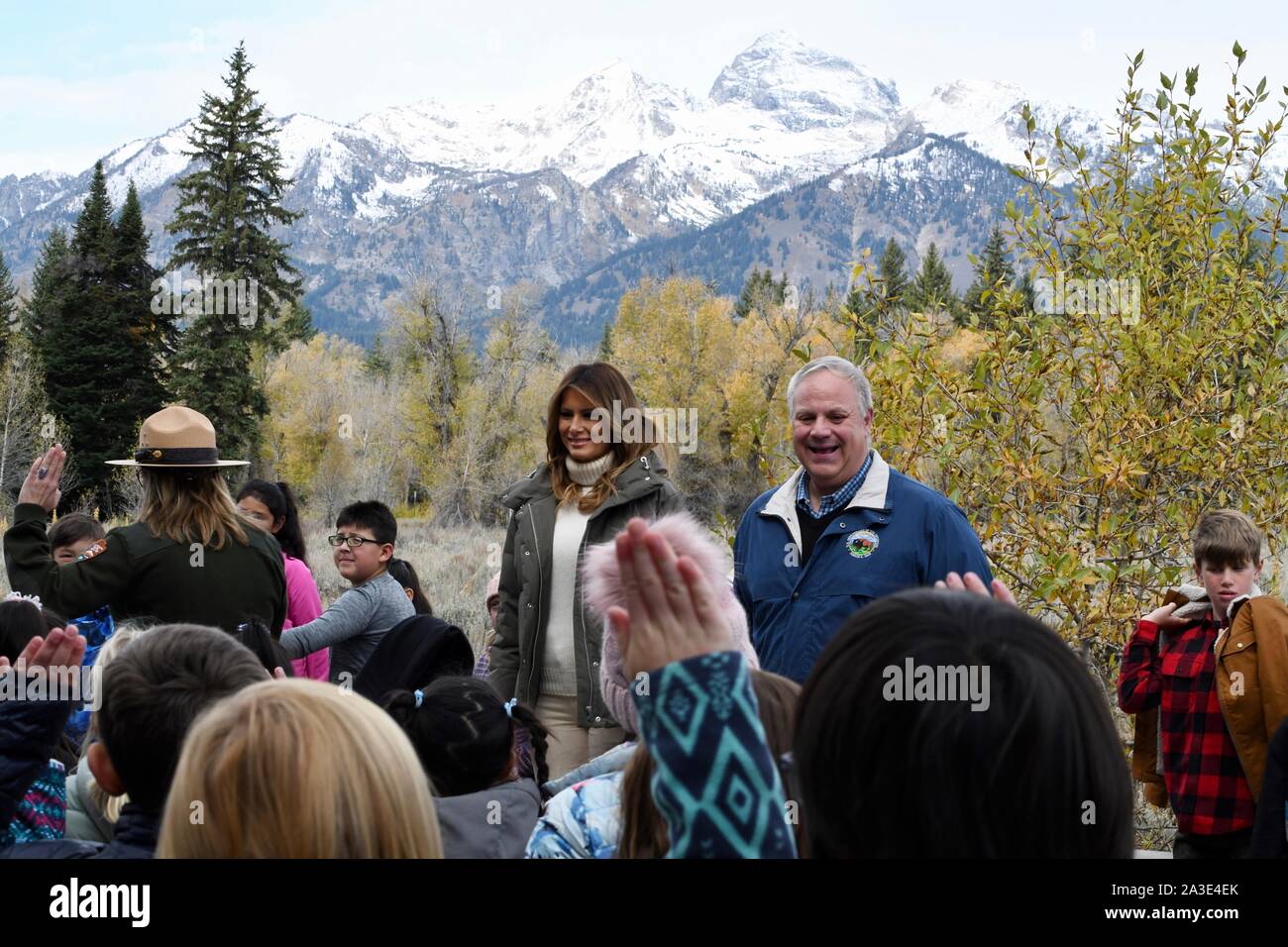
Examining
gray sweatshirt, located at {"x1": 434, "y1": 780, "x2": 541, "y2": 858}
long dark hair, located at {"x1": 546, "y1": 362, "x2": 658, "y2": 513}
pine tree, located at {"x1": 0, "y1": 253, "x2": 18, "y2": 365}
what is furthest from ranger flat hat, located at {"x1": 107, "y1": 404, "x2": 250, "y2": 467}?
pine tree, located at {"x1": 0, "y1": 253, "x2": 18, "y2": 365}

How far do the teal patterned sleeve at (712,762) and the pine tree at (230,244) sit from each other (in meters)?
32.8

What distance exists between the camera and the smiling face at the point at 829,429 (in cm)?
385

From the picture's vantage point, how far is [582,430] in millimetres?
4402

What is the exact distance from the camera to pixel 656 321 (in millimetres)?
39781

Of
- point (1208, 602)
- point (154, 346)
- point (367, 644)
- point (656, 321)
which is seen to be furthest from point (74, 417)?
point (1208, 602)

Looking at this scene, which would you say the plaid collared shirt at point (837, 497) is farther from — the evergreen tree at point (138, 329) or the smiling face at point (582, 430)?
the evergreen tree at point (138, 329)

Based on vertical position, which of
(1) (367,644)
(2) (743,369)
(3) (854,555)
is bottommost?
(1) (367,644)

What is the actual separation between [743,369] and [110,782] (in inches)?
1305

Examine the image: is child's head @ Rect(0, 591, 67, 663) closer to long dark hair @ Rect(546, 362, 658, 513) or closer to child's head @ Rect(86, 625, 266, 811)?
child's head @ Rect(86, 625, 266, 811)

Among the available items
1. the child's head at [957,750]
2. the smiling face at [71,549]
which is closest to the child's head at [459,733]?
the child's head at [957,750]

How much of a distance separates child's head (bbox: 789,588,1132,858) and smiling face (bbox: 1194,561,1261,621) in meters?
3.35

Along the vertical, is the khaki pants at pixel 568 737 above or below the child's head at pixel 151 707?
below
